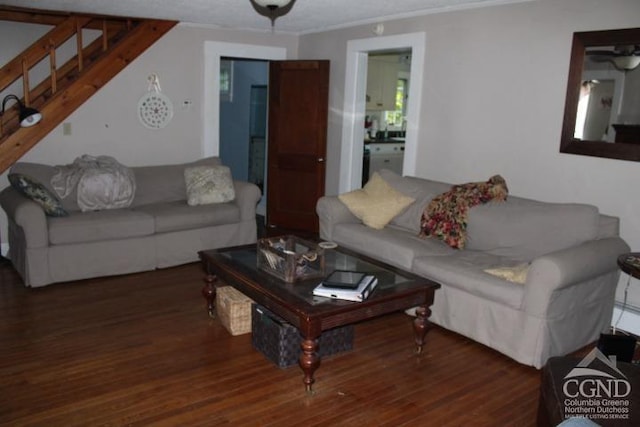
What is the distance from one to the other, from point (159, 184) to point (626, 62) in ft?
13.7

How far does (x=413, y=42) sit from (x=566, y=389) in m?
3.81

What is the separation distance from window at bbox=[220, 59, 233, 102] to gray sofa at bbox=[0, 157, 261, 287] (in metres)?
2.08

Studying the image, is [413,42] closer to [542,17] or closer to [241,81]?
[542,17]

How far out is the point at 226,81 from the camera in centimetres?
750

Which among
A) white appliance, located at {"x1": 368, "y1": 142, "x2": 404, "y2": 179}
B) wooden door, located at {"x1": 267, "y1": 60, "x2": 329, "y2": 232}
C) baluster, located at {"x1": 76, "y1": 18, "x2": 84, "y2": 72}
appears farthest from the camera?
white appliance, located at {"x1": 368, "y1": 142, "x2": 404, "y2": 179}

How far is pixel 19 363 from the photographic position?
308 cm

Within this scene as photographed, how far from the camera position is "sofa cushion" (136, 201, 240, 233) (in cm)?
486

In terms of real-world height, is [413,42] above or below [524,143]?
above

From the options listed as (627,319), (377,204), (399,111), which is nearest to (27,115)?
(377,204)

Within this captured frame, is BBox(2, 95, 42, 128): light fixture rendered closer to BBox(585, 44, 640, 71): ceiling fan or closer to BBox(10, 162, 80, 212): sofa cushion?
BBox(10, 162, 80, 212): sofa cushion

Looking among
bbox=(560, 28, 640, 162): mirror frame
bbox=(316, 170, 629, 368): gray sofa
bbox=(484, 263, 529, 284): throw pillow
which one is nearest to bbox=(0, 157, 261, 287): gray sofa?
bbox=(316, 170, 629, 368): gray sofa

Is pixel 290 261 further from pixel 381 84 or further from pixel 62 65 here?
pixel 381 84

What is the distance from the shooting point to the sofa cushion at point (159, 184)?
526 cm

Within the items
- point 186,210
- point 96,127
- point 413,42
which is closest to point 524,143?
point 413,42
